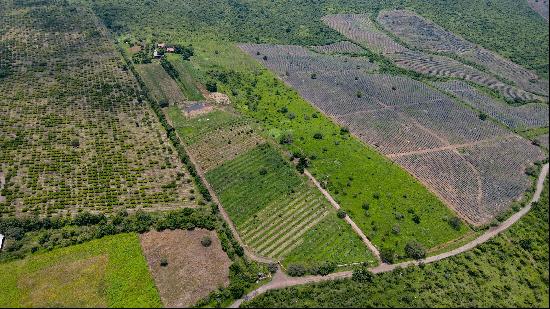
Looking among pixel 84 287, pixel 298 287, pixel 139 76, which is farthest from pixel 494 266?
pixel 139 76

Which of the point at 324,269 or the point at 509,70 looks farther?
the point at 509,70

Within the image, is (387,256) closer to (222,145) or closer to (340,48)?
(222,145)

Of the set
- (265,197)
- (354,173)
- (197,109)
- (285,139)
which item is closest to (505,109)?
(354,173)

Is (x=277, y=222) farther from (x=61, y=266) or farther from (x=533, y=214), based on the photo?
(x=533, y=214)

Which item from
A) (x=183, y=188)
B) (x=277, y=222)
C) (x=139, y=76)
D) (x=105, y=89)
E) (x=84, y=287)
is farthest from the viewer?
(x=139, y=76)

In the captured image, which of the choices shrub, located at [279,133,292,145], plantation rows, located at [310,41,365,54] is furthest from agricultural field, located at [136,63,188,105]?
plantation rows, located at [310,41,365,54]

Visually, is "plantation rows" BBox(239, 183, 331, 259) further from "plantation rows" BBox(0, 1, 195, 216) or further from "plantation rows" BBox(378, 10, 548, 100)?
"plantation rows" BBox(378, 10, 548, 100)
